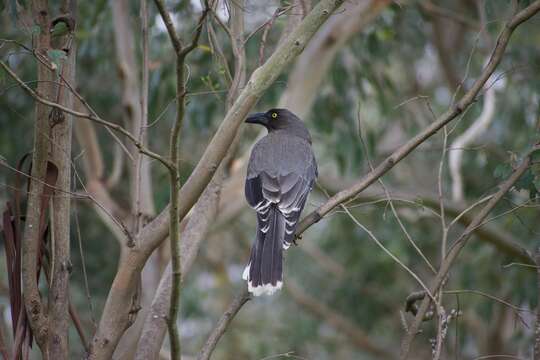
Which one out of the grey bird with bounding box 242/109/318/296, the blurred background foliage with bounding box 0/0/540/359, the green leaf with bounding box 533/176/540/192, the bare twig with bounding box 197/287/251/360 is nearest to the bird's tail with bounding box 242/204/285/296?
the grey bird with bounding box 242/109/318/296

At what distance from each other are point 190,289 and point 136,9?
13.4ft

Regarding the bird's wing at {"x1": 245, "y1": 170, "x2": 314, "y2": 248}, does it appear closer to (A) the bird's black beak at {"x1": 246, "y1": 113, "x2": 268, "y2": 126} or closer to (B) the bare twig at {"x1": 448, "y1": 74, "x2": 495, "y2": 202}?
(A) the bird's black beak at {"x1": 246, "y1": 113, "x2": 268, "y2": 126}

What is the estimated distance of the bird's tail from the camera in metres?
4.09

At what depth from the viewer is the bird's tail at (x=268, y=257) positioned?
4.09m

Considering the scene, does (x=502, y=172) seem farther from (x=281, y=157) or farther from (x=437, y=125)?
(x=281, y=157)

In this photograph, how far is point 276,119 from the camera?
6.02 meters

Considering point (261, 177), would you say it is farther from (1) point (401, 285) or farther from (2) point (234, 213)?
(1) point (401, 285)

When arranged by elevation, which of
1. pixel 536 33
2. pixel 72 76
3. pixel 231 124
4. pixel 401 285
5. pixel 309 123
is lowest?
pixel 231 124

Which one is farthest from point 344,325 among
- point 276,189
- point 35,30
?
point 35,30

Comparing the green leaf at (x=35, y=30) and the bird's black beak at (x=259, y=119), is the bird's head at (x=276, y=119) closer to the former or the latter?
the bird's black beak at (x=259, y=119)

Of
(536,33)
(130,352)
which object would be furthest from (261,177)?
(536,33)

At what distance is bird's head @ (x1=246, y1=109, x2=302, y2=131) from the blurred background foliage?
39.2 inches

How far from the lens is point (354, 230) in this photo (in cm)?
1039

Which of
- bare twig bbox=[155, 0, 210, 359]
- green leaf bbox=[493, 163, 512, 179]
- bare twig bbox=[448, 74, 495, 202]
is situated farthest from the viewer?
bare twig bbox=[448, 74, 495, 202]
